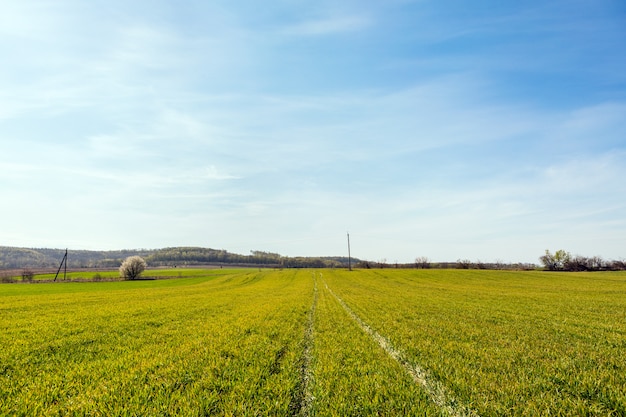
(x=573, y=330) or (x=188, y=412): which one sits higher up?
(x=188, y=412)

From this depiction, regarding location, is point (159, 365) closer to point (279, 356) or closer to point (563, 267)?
point (279, 356)

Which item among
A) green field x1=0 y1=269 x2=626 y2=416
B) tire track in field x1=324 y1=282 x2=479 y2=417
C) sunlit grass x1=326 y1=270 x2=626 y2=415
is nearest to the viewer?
tire track in field x1=324 y1=282 x2=479 y2=417

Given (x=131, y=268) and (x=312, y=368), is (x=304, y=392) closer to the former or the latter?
(x=312, y=368)

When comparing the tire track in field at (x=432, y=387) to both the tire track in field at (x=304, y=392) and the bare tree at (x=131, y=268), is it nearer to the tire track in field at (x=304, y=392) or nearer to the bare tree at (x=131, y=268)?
the tire track in field at (x=304, y=392)

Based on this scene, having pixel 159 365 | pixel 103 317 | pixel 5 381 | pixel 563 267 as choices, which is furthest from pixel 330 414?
Answer: pixel 563 267

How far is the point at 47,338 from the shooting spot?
1107 centimetres

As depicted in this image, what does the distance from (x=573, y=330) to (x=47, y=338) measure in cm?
2078

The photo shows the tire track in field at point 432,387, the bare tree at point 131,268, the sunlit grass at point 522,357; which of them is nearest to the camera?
the tire track in field at point 432,387

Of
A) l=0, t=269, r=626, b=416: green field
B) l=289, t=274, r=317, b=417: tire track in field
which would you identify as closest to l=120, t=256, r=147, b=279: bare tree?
l=0, t=269, r=626, b=416: green field

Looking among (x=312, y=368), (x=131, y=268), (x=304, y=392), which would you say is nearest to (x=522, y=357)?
(x=312, y=368)

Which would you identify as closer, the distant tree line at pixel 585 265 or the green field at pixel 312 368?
the green field at pixel 312 368

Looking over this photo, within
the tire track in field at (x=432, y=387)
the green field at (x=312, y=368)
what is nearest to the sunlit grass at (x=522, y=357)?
the green field at (x=312, y=368)

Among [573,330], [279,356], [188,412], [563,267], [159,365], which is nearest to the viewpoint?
[188,412]

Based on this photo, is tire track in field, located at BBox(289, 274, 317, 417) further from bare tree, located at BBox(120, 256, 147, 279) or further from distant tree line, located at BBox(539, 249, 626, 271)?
distant tree line, located at BBox(539, 249, 626, 271)
